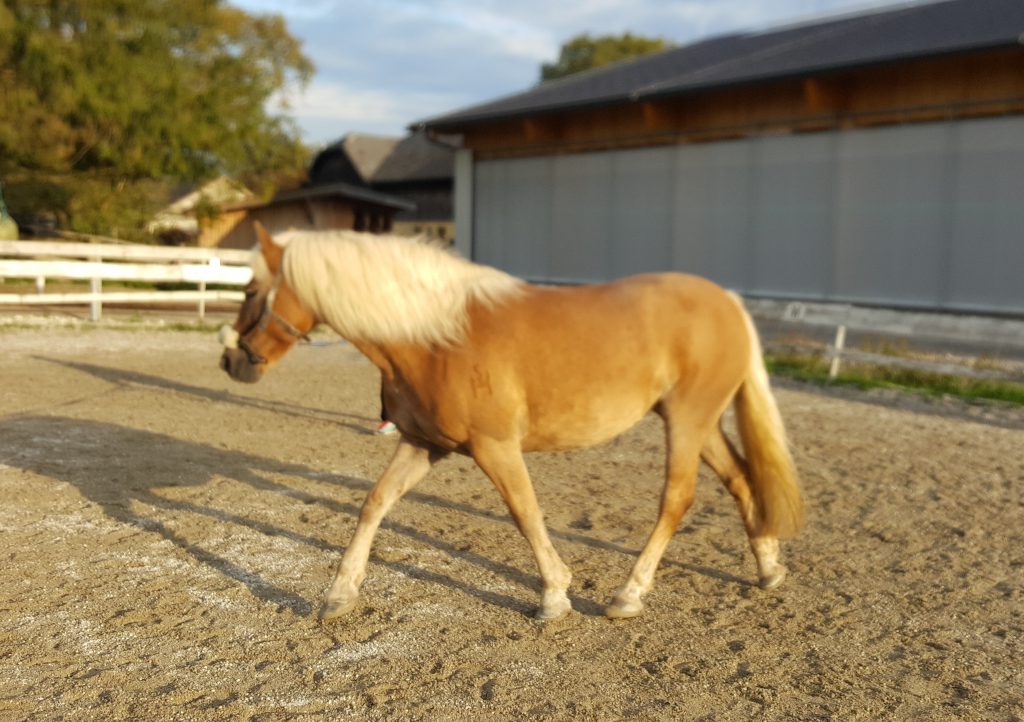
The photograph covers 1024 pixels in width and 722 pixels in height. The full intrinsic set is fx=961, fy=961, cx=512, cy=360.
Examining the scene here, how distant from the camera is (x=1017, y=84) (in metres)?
13.4

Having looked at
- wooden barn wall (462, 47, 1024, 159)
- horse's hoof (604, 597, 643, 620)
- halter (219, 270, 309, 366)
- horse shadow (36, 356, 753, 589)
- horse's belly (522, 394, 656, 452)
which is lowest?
horse shadow (36, 356, 753, 589)

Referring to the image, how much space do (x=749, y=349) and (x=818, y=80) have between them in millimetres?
12432

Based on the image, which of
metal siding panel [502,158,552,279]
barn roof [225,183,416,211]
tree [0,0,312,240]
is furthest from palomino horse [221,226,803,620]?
barn roof [225,183,416,211]

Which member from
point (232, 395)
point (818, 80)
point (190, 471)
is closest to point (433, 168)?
point (818, 80)

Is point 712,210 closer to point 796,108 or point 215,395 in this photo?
point 796,108

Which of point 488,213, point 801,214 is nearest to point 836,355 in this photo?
point 801,214

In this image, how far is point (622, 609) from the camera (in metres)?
4.04

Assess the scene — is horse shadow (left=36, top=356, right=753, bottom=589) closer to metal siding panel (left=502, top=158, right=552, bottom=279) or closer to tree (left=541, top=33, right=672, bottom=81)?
metal siding panel (left=502, top=158, right=552, bottom=279)

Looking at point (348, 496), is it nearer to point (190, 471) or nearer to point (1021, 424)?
point (190, 471)

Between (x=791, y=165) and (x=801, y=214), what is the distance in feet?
2.84

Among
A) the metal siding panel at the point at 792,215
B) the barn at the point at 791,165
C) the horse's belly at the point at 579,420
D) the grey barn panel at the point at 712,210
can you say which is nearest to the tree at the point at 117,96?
the barn at the point at 791,165

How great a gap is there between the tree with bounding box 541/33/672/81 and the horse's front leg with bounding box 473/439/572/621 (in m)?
51.3

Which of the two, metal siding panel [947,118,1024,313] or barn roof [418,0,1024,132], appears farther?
barn roof [418,0,1024,132]

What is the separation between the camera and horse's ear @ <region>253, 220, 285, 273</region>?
3947 millimetres
